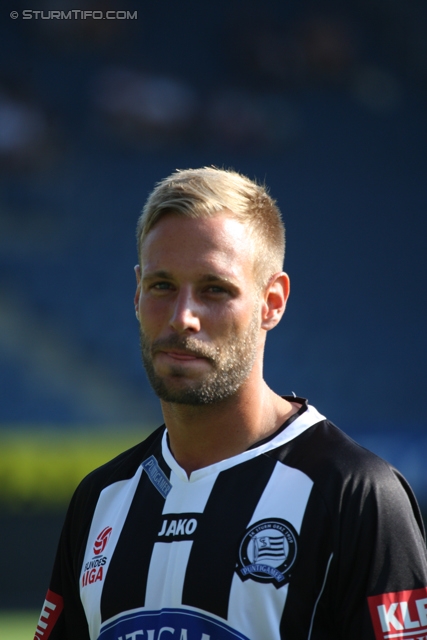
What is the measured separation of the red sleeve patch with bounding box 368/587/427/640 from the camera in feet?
4.21

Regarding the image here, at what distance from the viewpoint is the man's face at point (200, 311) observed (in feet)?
4.80

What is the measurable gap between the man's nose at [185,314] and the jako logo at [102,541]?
16.6 inches

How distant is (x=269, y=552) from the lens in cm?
138

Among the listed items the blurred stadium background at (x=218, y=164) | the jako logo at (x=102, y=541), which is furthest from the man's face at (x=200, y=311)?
the blurred stadium background at (x=218, y=164)

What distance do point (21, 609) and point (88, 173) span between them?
4.06m

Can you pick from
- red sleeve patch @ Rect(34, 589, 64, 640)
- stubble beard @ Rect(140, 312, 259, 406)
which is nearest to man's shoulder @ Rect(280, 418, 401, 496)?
stubble beard @ Rect(140, 312, 259, 406)

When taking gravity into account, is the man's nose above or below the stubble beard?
above

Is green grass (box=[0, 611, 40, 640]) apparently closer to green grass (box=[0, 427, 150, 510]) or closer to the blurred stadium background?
green grass (box=[0, 427, 150, 510])

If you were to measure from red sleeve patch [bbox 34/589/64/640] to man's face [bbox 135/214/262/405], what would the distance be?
0.48 metres

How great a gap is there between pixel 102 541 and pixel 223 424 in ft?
1.05

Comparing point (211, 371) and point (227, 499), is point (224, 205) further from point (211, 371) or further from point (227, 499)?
point (227, 499)

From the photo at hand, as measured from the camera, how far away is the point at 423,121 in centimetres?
787

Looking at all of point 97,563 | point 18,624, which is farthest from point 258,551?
point 18,624

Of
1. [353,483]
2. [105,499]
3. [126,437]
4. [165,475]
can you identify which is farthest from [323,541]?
[126,437]
